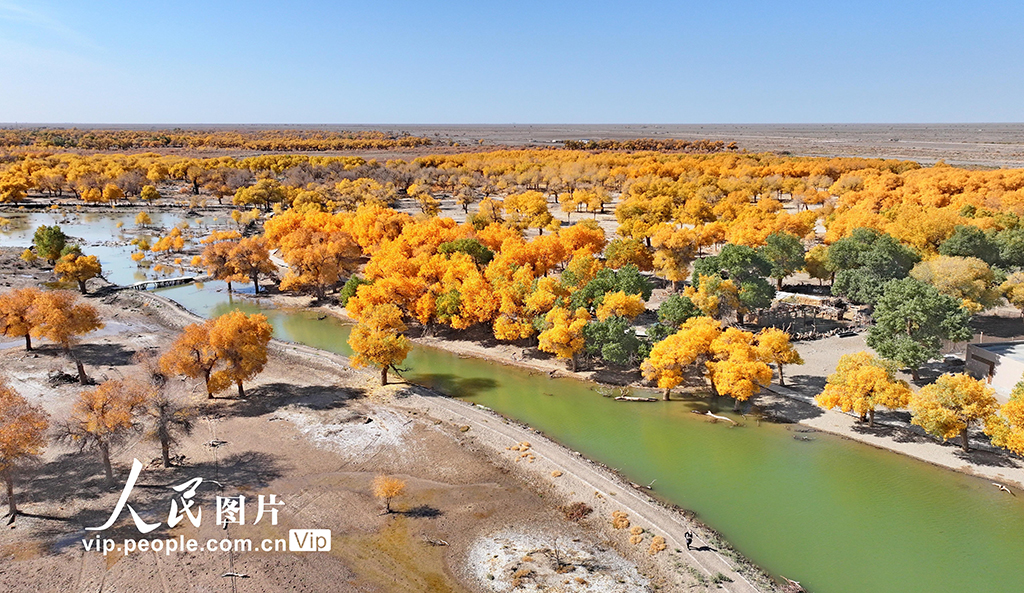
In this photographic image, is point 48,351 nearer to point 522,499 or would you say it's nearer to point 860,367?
point 522,499

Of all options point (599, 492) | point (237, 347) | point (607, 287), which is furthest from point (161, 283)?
point (599, 492)

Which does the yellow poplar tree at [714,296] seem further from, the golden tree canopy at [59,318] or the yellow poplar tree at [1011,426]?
the golden tree canopy at [59,318]

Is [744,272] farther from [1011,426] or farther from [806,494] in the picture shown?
[806,494]

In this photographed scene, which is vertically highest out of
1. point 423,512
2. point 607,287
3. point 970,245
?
point 970,245

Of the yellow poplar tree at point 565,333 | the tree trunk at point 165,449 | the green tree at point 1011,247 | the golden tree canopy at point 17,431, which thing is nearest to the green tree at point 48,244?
the golden tree canopy at point 17,431

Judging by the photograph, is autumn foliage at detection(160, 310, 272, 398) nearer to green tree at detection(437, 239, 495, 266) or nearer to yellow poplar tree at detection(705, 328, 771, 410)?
green tree at detection(437, 239, 495, 266)

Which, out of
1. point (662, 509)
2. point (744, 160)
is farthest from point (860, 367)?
point (744, 160)
